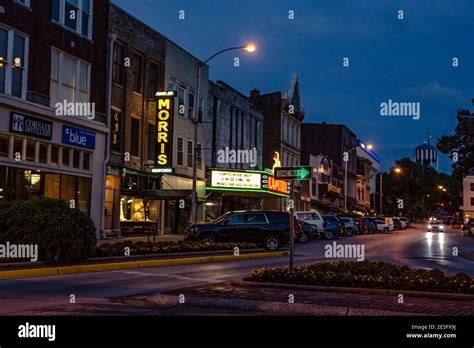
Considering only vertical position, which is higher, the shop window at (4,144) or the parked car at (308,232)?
the shop window at (4,144)

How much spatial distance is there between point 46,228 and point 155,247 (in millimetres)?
5393

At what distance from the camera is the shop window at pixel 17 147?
967 inches

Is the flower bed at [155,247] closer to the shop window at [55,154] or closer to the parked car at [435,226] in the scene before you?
the shop window at [55,154]

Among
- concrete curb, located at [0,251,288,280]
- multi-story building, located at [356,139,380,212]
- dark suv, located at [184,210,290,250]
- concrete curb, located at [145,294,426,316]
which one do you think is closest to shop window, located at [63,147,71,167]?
dark suv, located at [184,210,290,250]

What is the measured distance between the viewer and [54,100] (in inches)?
1067

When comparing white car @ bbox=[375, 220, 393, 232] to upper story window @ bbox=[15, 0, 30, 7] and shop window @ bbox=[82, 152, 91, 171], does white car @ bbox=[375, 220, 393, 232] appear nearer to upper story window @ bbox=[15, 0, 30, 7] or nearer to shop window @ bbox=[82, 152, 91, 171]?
shop window @ bbox=[82, 152, 91, 171]

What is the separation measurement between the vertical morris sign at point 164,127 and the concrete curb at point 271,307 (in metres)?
22.6

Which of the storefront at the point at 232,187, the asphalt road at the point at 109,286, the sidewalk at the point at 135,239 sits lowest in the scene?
the asphalt road at the point at 109,286

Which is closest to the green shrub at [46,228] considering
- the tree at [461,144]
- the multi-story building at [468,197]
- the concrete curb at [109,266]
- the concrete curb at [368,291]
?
the concrete curb at [109,266]

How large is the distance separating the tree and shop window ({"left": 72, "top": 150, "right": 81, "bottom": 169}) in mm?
30745

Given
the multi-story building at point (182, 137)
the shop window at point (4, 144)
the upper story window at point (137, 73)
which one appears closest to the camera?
the shop window at point (4, 144)

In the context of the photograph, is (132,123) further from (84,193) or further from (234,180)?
(234,180)

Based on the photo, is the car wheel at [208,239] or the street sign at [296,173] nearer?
the street sign at [296,173]

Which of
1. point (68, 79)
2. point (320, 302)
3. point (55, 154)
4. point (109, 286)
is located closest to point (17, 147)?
point (55, 154)
